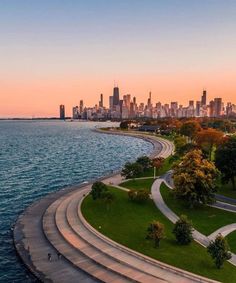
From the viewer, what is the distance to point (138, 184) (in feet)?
236

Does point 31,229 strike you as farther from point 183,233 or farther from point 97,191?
point 183,233

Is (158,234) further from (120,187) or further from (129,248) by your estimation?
(120,187)

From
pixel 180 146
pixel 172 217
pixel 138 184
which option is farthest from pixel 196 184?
pixel 180 146

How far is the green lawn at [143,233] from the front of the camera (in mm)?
36594

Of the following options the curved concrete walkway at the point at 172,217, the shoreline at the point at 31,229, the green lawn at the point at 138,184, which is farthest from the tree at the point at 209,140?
the shoreline at the point at 31,229

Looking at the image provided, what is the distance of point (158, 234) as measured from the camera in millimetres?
40938

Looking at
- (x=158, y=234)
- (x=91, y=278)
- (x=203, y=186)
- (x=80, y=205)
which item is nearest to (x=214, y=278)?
(x=158, y=234)

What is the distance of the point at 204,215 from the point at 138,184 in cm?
2100

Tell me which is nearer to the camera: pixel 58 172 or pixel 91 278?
pixel 91 278

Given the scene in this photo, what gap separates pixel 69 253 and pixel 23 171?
5866 cm

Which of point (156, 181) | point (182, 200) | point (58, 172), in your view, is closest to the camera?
point (182, 200)

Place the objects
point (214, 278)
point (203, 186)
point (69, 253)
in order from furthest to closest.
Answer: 1. point (203, 186)
2. point (69, 253)
3. point (214, 278)

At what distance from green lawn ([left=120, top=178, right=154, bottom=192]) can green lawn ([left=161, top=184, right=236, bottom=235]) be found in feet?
28.5

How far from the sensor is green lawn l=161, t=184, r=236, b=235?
4834cm
